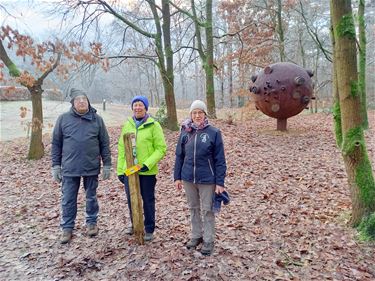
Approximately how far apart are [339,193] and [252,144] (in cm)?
454

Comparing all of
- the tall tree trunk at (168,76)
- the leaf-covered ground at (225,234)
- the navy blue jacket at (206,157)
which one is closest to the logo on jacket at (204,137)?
the navy blue jacket at (206,157)

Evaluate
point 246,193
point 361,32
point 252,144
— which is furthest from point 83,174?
point 361,32

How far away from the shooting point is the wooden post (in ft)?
13.6

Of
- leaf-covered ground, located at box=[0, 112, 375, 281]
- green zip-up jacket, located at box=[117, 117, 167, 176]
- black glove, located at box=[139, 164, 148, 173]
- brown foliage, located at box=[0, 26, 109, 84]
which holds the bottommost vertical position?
leaf-covered ground, located at box=[0, 112, 375, 281]

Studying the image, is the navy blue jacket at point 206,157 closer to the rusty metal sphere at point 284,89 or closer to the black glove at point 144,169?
the black glove at point 144,169

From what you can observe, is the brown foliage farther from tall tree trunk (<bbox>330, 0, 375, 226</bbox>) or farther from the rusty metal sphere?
tall tree trunk (<bbox>330, 0, 375, 226</bbox>)

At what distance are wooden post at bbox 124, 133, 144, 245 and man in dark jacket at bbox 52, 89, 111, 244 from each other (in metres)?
0.71

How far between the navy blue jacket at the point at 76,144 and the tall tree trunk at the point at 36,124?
5.88 metres

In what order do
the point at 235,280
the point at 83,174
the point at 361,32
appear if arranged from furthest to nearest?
1. the point at 361,32
2. the point at 83,174
3. the point at 235,280

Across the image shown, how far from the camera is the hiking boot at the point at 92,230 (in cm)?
479

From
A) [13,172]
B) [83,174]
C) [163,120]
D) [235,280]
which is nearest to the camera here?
[235,280]

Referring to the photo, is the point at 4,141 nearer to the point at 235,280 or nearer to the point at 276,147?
the point at 276,147

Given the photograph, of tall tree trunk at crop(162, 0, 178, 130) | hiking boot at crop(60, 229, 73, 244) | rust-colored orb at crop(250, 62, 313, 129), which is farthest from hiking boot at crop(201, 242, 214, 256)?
tall tree trunk at crop(162, 0, 178, 130)

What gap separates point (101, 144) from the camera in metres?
4.77
